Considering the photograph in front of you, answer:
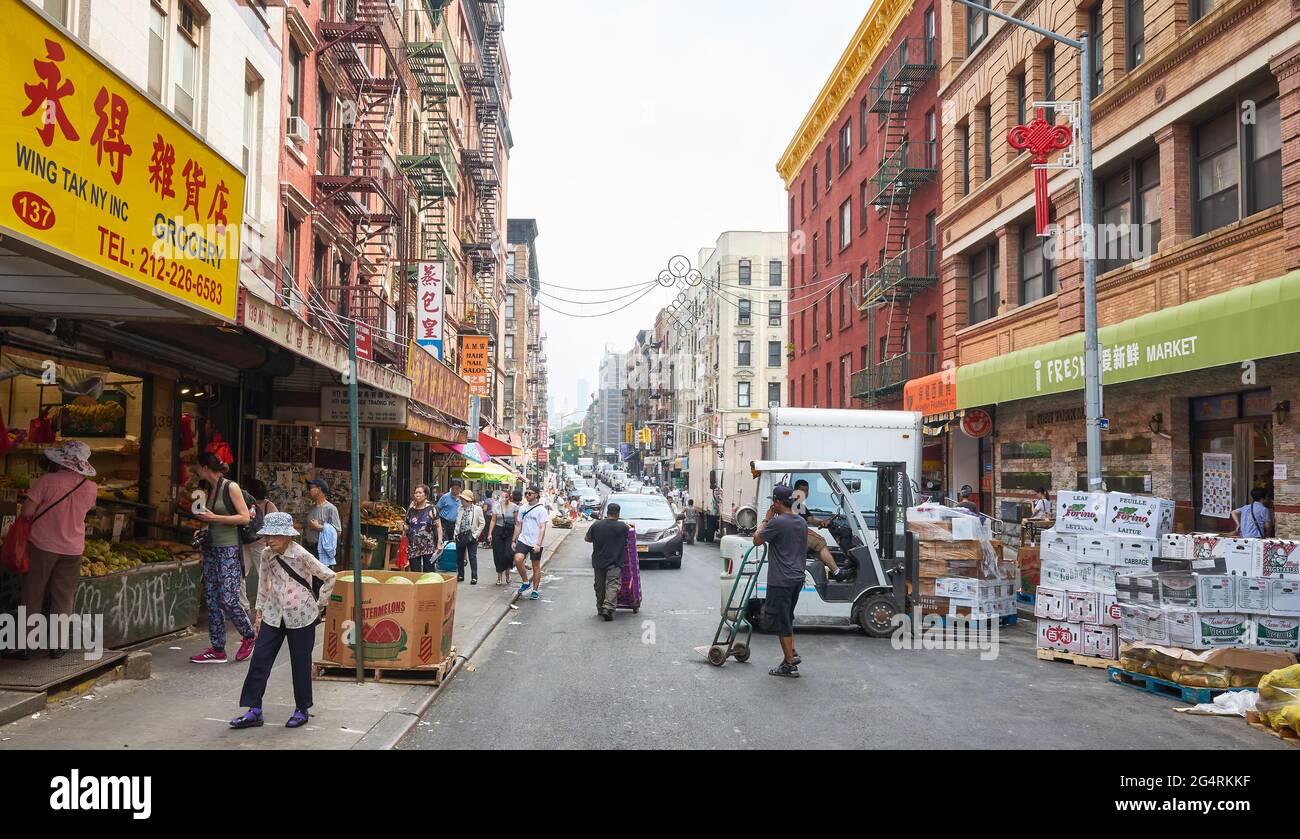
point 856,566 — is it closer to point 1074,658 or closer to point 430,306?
point 1074,658

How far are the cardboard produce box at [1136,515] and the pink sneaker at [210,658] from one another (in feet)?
32.5

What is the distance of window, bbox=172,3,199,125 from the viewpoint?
1321 centimetres

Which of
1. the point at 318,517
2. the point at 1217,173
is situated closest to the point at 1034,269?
the point at 1217,173

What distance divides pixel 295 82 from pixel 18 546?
12.7 m

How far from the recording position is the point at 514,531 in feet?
62.4

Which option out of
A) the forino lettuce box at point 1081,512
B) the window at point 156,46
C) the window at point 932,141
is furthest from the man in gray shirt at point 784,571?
the window at point 932,141

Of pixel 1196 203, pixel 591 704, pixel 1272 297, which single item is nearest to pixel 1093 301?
pixel 1272 297

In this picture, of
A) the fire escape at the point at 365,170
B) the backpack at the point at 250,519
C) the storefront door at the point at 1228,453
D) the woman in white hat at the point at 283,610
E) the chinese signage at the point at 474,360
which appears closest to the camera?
the woman in white hat at the point at 283,610

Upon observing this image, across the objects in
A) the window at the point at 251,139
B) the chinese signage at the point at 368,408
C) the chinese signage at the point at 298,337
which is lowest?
the chinese signage at the point at 368,408

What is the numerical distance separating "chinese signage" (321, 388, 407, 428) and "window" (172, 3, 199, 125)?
16.7 ft

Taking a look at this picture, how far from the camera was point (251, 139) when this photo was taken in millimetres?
16078

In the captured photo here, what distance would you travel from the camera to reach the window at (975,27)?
25734 millimetres

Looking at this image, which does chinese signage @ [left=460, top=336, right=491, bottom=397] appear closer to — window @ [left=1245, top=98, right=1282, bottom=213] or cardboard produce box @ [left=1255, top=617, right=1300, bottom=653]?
window @ [left=1245, top=98, right=1282, bottom=213]

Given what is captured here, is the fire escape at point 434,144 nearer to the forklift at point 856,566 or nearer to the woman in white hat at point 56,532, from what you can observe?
the forklift at point 856,566
